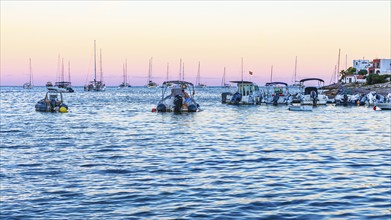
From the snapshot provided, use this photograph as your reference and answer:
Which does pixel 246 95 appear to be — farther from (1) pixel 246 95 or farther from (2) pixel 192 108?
(2) pixel 192 108

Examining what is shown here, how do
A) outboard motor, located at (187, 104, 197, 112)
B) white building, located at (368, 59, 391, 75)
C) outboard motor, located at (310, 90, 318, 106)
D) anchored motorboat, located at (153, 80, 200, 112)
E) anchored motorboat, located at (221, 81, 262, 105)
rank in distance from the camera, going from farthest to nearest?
white building, located at (368, 59, 391, 75) < anchored motorboat, located at (221, 81, 262, 105) < outboard motor, located at (310, 90, 318, 106) < outboard motor, located at (187, 104, 197, 112) < anchored motorboat, located at (153, 80, 200, 112)

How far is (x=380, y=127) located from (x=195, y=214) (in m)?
32.9

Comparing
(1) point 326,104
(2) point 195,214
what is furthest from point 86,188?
(1) point 326,104

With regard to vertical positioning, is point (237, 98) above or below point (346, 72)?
below

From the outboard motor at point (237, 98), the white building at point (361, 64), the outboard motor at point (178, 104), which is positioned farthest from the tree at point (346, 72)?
the outboard motor at point (178, 104)

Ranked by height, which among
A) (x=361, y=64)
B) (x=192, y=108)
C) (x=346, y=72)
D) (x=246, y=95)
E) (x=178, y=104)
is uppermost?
(x=361, y=64)

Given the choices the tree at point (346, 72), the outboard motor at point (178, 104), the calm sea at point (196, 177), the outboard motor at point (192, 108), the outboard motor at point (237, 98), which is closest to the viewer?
the calm sea at point (196, 177)

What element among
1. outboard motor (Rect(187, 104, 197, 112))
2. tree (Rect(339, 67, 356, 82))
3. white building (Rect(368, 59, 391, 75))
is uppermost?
white building (Rect(368, 59, 391, 75))

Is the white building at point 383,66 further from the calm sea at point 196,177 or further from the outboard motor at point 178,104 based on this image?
the calm sea at point 196,177

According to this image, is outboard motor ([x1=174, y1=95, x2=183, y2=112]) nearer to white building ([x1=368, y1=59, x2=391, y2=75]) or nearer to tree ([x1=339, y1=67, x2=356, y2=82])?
white building ([x1=368, y1=59, x2=391, y2=75])

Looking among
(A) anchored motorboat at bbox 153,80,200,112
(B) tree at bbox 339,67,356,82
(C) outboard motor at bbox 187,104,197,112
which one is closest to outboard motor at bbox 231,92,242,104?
(A) anchored motorboat at bbox 153,80,200,112

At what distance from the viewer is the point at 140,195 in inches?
648

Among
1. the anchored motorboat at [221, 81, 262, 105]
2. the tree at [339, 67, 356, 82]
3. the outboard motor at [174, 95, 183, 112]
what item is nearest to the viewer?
the outboard motor at [174, 95, 183, 112]

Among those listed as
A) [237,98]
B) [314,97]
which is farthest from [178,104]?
[314,97]
